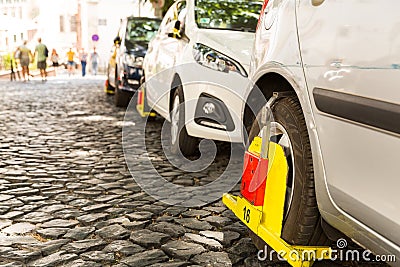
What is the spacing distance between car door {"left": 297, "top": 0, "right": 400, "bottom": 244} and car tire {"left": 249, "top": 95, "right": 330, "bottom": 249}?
236 mm

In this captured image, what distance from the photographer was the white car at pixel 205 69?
18.0 feet

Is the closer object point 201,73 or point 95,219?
point 95,219

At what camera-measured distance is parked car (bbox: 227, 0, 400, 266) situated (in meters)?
2.09

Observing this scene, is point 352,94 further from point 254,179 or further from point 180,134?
point 180,134

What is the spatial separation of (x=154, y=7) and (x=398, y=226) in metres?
13.7

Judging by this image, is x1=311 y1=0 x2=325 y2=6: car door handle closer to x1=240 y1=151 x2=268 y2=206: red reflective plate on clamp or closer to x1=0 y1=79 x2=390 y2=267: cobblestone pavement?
x1=240 y1=151 x2=268 y2=206: red reflective plate on clamp

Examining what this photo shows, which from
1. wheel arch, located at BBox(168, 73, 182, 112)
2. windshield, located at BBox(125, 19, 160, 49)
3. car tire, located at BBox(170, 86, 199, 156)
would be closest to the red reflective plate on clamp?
car tire, located at BBox(170, 86, 199, 156)

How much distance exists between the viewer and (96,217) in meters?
4.18

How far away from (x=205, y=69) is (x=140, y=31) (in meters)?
6.54

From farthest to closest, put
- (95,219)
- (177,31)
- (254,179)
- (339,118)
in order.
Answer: (177,31) < (95,219) < (254,179) < (339,118)

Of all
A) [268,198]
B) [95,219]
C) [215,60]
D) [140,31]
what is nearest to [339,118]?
[268,198]

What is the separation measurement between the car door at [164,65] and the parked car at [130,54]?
272cm

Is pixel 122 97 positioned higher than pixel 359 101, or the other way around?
pixel 359 101

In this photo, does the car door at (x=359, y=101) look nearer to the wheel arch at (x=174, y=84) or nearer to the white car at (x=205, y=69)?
the white car at (x=205, y=69)
